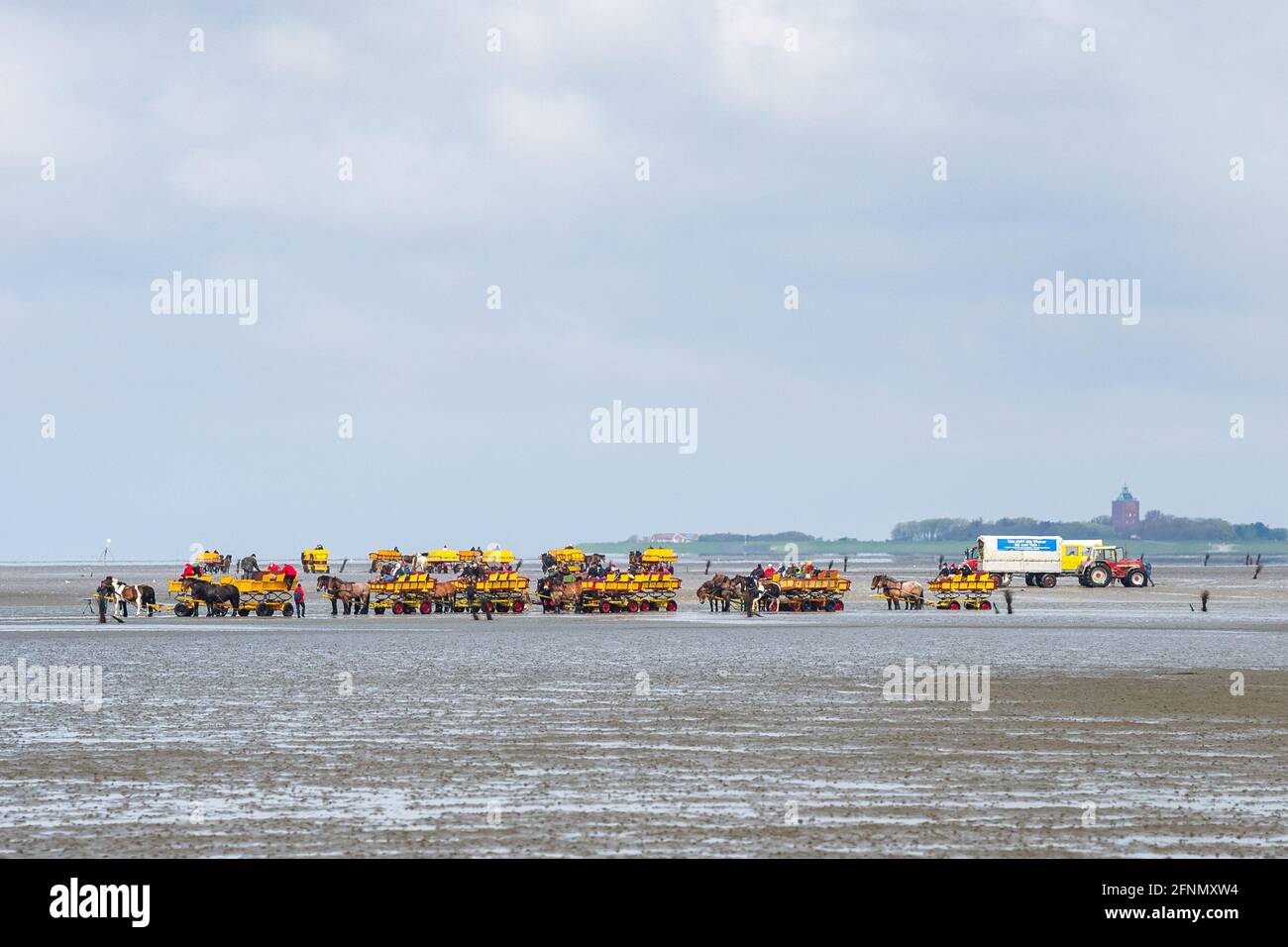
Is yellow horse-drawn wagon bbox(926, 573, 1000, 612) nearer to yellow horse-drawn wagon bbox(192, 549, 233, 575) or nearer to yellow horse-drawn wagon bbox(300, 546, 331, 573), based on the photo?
yellow horse-drawn wagon bbox(192, 549, 233, 575)

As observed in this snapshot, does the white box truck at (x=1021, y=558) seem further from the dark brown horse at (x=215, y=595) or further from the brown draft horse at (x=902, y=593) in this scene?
the dark brown horse at (x=215, y=595)

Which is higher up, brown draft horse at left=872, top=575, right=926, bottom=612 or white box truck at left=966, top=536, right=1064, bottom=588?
white box truck at left=966, top=536, right=1064, bottom=588

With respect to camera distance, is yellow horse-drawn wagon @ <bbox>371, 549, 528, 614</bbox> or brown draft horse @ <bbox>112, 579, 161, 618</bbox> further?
yellow horse-drawn wagon @ <bbox>371, 549, 528, 614</bbox>

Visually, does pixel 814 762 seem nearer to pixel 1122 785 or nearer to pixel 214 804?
pixel 1122 785

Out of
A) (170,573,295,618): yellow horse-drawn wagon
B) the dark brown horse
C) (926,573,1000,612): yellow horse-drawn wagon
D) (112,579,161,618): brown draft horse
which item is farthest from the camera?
(926,573,1000,612): yellow horse-drawn wagon

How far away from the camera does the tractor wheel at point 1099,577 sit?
112812mm

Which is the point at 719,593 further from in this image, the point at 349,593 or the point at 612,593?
the point at 349,593

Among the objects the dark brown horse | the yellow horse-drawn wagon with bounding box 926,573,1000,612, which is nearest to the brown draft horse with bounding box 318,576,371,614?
the dark brown horse

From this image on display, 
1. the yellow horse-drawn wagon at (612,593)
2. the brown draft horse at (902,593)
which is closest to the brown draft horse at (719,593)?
the yellow horse-drawn wagon at (612,593)

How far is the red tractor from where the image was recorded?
113131mm

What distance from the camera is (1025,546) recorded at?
4619 inches

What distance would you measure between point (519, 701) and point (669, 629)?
98.1 feet
